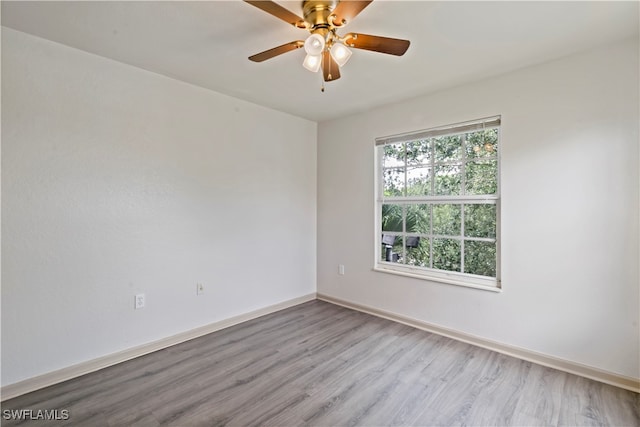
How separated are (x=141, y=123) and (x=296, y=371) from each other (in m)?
2.43

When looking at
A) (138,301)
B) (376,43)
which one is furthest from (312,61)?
(138,301)

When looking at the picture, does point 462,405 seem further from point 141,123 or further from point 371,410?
point 141,123

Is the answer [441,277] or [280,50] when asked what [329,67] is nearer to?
[280,50]

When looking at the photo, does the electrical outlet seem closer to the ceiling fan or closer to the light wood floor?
the light wood floor

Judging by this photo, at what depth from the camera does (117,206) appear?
8.13 feet

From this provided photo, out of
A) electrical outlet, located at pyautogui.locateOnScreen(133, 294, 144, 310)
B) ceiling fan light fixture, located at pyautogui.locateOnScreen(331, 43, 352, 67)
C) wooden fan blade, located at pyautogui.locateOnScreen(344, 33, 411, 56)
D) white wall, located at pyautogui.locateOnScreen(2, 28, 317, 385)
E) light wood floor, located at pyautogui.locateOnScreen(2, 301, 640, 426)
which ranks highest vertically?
wooden fan blade, located at pyautogui.locateOnScreen(344, 33, 411, 56)

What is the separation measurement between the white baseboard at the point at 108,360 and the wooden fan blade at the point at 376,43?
284 cm

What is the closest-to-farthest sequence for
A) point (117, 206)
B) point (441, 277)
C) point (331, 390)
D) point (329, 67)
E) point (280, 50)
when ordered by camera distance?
1. point (280, 50)
2. point (329, 67)
3. point (331, 390)
4. point (117, 206)
5. point (441, 277)

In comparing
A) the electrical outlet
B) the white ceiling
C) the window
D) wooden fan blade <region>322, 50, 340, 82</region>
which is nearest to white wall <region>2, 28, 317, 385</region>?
the electrical outlet

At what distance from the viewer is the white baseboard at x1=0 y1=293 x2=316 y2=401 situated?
2.05 m

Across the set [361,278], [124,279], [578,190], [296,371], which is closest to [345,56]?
[578,190]

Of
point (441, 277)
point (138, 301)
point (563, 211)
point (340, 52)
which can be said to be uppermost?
point (340, 52)

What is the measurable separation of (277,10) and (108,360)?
2.79 m

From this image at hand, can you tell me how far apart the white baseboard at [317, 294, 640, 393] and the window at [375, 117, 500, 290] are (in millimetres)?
497
